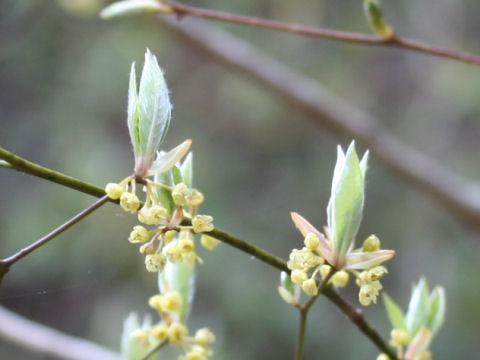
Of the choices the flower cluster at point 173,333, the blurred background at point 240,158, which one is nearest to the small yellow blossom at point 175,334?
the flower cluster at point 173,333

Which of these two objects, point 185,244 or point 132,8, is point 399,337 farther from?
point 132,8

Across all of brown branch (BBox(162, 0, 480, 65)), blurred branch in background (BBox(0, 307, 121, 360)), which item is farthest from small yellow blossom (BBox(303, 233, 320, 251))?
blurred branch in background (BBox(0, 307, 121, 360))

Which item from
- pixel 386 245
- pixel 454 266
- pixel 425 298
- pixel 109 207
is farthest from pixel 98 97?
pixel 425 298

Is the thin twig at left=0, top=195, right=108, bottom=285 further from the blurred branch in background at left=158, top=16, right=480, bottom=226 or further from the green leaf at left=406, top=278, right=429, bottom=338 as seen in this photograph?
the blurred branch in background at left=158, top=16, right=480, bottom=226

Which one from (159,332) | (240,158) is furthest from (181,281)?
(240,158)

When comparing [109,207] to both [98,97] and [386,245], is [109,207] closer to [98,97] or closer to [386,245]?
[98,97]
